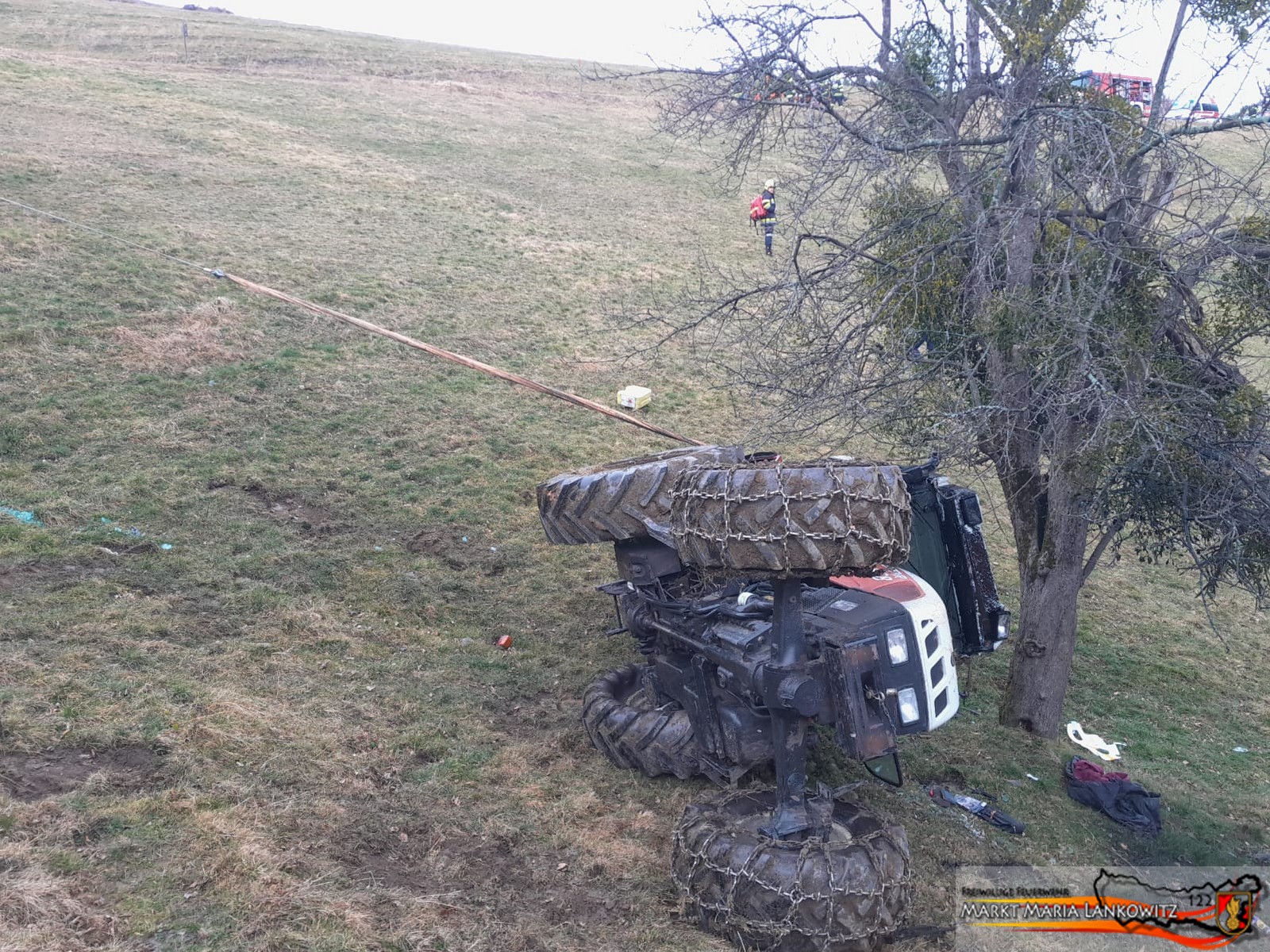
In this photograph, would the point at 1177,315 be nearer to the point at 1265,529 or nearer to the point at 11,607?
the point at 1265,529

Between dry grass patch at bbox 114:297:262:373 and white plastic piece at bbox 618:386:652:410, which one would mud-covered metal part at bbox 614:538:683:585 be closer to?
white plastic piece at bbox 618:386:652:410

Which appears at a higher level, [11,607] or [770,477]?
[770,477]

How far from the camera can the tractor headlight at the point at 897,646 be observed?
490 centimetres

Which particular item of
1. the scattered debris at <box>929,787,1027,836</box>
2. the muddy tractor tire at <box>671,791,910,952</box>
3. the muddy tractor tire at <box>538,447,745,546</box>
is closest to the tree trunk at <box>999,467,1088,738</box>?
the scattered debris at <box>929,787,1027,836</box>

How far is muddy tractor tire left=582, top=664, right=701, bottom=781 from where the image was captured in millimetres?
5574

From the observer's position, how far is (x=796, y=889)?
13.8 feet

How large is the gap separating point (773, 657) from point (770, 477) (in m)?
0.90

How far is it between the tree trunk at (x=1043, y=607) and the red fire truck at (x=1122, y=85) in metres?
2.58

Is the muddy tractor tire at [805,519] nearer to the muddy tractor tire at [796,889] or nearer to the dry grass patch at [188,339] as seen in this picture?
the muddy tractor tire at [796,889]

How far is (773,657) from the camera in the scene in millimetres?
4660

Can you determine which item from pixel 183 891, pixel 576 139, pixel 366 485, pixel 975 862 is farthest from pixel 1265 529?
pixel 576 139

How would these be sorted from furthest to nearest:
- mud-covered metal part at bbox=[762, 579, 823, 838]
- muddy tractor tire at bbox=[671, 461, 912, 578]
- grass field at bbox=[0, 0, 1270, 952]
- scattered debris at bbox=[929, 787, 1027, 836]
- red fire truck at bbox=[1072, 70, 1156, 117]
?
1. red fire truck at bbox=[1072, 70, 1156, 117]
2. scattered debris at bbox=[929, 787, 1027, 836]
3. mud-covered metal part at bbox=[762, 579, 823, 838]
4. grass field at bbox=[0, 0, 1270, 952]
5. muddy tractor tire at bbox=[671, 461, 912, 578]

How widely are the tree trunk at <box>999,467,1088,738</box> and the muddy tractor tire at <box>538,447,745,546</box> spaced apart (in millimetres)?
2141

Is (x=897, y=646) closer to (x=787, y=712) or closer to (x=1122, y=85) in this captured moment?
(x=787, y=712)
